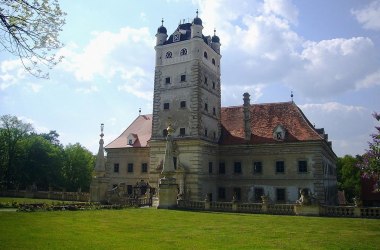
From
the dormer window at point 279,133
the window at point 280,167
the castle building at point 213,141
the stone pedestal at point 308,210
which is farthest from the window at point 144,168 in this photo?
the stone pedestal at point 308,210

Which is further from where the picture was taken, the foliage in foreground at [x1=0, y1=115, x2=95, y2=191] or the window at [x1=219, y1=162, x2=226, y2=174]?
the foliage in foreground at [x1=0, y1=115, x2=95, y2=191]

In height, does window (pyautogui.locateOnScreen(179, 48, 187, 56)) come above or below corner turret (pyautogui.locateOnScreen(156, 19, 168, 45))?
below

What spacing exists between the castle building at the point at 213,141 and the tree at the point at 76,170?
83.6 feet

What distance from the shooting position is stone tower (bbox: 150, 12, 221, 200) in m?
37.4

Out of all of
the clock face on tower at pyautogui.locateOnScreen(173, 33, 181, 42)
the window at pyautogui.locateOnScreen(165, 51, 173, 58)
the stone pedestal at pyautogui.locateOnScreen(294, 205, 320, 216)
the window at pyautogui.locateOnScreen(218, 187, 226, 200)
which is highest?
the clock face on tower at pyautogui.locateOnScreen(173, 33, 181, 42)

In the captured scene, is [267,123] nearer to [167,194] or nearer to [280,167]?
[280,167]

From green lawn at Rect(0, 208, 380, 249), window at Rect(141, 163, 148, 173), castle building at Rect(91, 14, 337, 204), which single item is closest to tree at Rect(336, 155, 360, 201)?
castle building at Rect(91, 14, 337, 204)

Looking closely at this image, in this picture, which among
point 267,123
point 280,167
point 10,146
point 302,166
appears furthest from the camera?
point 10,146

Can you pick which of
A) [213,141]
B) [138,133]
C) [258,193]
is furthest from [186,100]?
[258,193]

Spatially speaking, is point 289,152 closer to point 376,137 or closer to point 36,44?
point 376,137

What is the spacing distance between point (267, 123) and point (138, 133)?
57.2 ft

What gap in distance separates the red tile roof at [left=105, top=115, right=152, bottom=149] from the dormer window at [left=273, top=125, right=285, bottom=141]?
16.2 m

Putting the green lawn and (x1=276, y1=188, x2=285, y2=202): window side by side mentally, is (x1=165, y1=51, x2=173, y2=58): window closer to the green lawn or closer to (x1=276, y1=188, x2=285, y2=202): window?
(x1=276, y1=188, x2=285, y2=202): window

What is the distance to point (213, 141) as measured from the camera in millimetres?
40125
